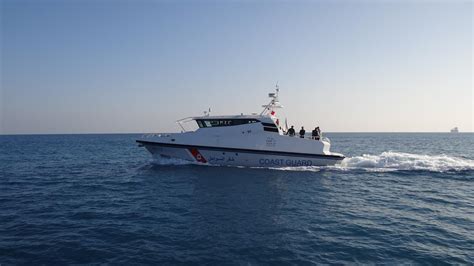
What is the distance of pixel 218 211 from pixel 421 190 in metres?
11.2

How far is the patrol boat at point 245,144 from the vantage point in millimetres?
20844

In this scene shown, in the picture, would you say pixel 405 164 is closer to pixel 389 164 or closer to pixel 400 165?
pixel 400 165

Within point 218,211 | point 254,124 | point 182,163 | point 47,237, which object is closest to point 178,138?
point 182,163

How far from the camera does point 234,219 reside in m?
9.71

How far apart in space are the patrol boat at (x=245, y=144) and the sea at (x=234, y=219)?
2.60m

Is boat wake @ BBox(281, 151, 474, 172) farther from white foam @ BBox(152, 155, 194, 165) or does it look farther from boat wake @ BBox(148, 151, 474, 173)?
white foam @ BBox(152, 155, 194, 165)

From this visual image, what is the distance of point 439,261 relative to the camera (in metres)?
6.93

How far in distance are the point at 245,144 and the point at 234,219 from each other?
11.4 m

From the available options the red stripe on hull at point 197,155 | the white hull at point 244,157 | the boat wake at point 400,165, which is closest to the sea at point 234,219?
the white hull at point 244,157

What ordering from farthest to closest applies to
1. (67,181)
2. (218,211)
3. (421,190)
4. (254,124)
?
(254,124) < (67,181) < (421,190) < (218,211)

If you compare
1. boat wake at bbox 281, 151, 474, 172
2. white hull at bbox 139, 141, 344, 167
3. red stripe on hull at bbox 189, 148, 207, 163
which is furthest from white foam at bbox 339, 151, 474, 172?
red stripe on hull at bbox 189, 148, 207, 163

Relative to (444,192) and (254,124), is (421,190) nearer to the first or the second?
(444,192)

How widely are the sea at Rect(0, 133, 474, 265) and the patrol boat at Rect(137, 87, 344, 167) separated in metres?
2.60

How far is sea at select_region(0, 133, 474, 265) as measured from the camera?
7105mm
